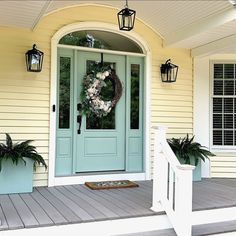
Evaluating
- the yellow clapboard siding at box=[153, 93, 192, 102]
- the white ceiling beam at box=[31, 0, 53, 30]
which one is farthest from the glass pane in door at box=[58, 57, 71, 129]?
the yellow clapboard siding at box=[153, 93, 192, 102]

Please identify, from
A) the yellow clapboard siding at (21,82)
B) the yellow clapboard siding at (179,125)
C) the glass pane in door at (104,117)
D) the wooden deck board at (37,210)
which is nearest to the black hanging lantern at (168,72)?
the yellow clapboard siding at (179,125)

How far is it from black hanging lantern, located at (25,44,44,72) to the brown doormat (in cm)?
196

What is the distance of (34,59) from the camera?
5.01 m

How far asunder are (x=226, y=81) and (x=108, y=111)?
8.18 ft

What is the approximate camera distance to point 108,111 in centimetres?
573

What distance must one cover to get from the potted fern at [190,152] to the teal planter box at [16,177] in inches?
98.5

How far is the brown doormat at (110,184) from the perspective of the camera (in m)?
5.12

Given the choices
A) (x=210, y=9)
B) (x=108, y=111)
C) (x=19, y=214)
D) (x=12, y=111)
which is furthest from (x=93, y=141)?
(x=210, y=9)

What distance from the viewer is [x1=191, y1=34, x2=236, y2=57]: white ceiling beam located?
5369 mm

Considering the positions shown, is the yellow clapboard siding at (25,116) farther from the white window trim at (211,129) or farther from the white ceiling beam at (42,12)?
the white window trim at (211,129)

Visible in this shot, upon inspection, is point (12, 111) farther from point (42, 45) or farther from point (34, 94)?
point (42, 45)

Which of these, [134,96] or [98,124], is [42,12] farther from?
[134,96]

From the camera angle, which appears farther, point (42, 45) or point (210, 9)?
point (42, 45)

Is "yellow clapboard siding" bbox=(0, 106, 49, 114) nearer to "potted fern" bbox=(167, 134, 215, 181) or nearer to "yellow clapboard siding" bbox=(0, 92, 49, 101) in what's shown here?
"yellow clapboard siding" bbox=(0, 92, 49, 101)
